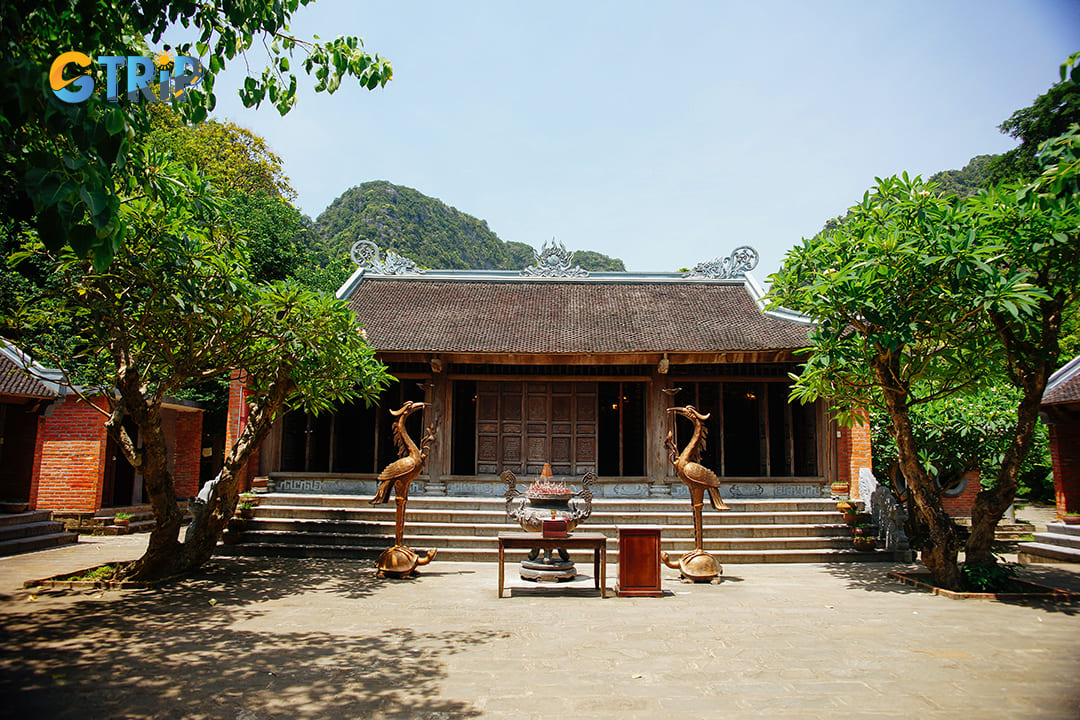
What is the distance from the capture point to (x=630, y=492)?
37.4 feet

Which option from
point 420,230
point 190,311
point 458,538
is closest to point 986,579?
point 458,538

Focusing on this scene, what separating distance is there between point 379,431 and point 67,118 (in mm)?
9720

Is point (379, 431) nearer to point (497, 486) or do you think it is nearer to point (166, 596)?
point (497, 486)

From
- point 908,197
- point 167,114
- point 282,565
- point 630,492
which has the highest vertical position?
point 167,114

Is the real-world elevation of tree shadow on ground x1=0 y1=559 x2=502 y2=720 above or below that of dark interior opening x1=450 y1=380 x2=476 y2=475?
below

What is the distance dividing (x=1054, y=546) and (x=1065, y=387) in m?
2.36

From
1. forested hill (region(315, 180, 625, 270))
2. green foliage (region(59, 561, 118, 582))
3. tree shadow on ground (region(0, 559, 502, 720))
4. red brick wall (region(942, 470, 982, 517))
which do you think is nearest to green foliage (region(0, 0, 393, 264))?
tree shadow on ground (region(0, 559, 502, 720))

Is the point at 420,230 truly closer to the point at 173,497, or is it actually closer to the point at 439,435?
the point at 439,435

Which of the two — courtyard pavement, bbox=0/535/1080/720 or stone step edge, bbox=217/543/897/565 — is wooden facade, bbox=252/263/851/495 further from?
courtyard pavement, bbox=0/535/1080/720

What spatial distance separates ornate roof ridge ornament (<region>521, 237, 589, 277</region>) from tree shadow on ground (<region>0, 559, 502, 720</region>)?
9472 millimetres

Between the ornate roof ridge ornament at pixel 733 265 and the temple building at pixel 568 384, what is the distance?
53 centimetres

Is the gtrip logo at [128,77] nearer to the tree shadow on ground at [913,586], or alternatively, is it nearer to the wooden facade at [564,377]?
the wooden facade at [564,377]

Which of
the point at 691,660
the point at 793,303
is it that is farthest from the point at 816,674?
the point at 793,303

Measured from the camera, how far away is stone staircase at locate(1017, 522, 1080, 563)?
970cm
